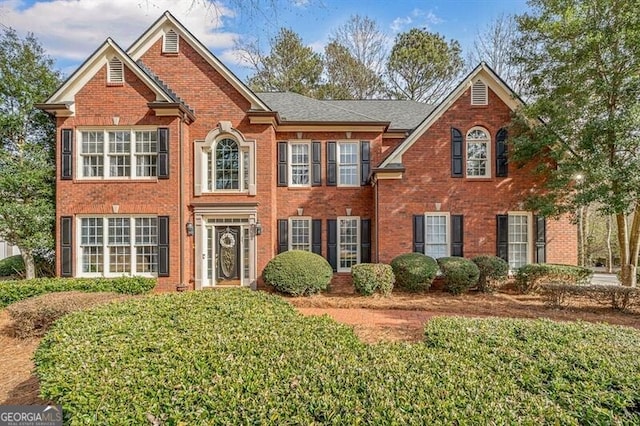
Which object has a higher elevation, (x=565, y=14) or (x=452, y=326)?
(x=565, y=14)

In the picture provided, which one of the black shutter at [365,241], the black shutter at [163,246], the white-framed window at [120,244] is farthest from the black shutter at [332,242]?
the white-framed window at [120,244]

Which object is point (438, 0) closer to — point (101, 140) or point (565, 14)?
point (565, 14)

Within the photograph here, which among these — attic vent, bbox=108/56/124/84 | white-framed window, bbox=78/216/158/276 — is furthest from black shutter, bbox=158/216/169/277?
attic vent, bbox=108/56/124/84

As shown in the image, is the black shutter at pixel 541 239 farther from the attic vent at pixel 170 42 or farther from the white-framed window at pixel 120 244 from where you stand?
the attic vent at pixel 170 42

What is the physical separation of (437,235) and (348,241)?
338cm

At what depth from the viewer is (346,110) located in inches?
551

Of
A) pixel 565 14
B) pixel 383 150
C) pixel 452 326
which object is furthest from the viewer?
pixel 383 150

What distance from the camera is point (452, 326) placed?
486cm

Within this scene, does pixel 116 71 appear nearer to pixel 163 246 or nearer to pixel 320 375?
pixel 163 246

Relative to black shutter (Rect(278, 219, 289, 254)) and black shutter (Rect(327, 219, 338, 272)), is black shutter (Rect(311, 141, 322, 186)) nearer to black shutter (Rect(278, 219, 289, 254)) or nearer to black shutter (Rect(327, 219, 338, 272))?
black shutter (Rect(327, 219, 338, 272))

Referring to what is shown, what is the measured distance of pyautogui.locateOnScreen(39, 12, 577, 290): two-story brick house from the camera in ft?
37.3

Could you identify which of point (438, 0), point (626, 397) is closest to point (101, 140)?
point (438, 0)

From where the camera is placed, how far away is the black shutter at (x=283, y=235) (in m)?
13.0

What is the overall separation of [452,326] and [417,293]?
6.38 m
